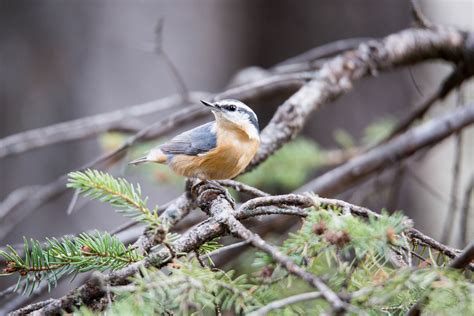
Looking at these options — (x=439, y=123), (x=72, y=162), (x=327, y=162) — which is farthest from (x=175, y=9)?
(x=439, y=123)

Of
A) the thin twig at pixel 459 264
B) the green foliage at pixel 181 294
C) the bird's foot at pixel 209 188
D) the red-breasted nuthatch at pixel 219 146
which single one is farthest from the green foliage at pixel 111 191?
the red-breasted nuthatch at pixel 219 146

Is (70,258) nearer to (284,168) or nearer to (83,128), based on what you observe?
(83,128)

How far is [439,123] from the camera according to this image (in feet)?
6.85

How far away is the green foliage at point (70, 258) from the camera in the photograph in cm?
93

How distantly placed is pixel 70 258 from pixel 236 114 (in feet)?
2.87

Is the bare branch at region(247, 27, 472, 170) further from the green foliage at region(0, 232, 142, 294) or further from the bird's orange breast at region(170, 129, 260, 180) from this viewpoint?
the green foliage at region(0, 232, 142, 294)

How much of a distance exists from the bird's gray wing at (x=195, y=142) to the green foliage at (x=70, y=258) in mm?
758

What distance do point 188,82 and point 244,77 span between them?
128 centimetres

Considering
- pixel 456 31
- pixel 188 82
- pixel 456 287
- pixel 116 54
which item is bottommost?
pixel 456 287

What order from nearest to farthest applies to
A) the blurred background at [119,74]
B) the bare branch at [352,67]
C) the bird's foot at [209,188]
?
the bird's foot at [209,188]
the bare branch at [352,67]
the blurred background at [119,74]

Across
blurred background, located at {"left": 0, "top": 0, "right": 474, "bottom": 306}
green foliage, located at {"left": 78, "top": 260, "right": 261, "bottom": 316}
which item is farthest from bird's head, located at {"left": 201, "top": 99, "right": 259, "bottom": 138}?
blurred background, located at {"left": 0, "top": 0, "right": 474, "bottom": 306}

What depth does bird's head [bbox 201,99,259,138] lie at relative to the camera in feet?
5.55

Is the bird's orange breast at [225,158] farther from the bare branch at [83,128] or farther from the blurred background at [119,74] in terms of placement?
the blurred background at [119,74]

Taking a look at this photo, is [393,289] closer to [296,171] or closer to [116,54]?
[296,171]
